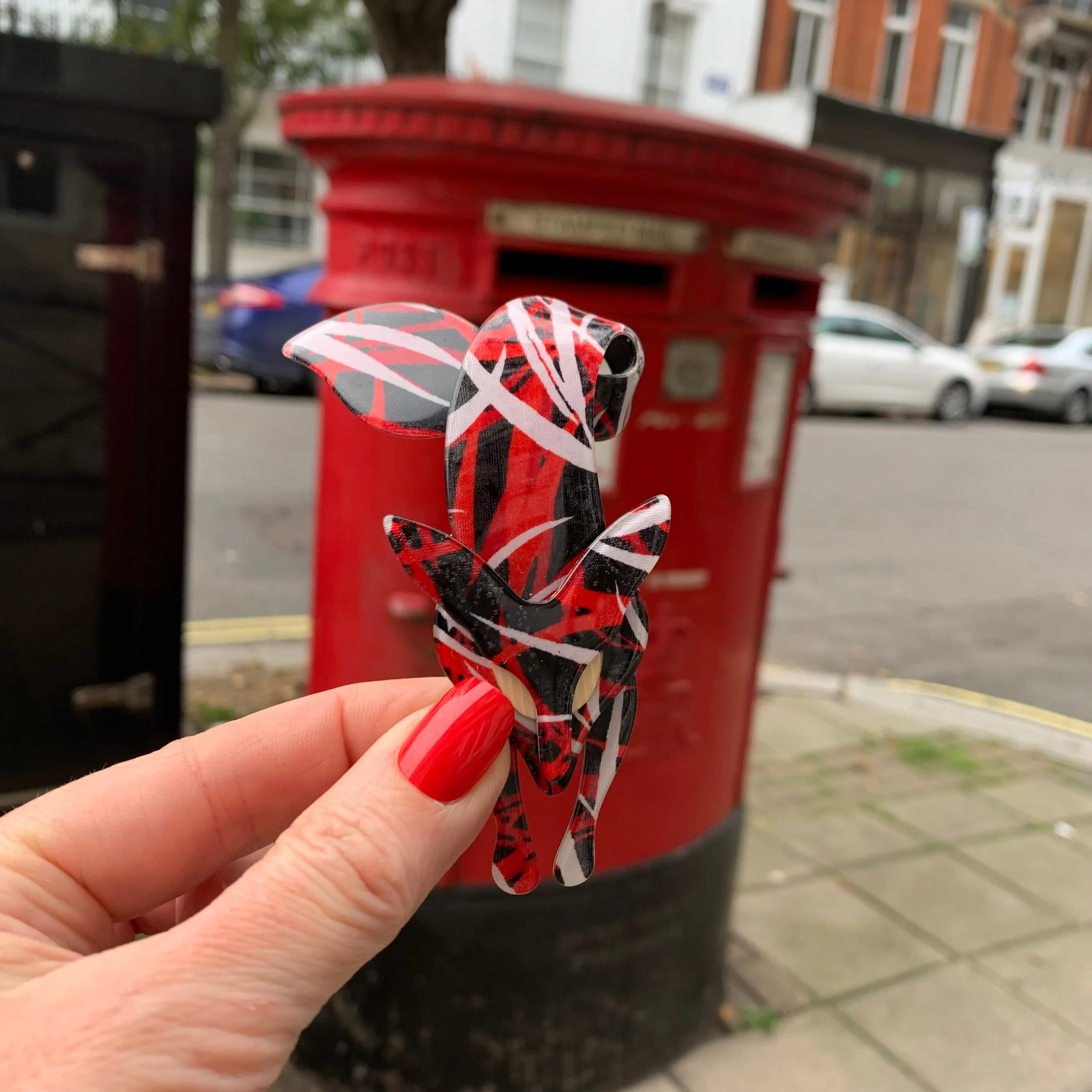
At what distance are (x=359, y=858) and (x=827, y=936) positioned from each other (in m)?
2.46

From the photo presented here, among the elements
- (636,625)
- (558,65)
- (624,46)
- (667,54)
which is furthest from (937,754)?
(667,54)

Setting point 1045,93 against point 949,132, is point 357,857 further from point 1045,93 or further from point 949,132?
point 1045,93

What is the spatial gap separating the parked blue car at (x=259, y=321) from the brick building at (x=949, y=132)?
11.3 meters

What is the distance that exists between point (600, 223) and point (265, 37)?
12.9 metres

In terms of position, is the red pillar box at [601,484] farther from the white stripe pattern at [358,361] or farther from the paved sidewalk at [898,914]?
the white stripe pattern at [358,361]

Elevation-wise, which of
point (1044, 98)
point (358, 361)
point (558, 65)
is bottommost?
point (358, 361)

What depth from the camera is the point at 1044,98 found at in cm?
2302

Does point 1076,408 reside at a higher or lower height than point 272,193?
lower

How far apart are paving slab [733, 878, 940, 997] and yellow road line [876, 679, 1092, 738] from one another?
1.73m

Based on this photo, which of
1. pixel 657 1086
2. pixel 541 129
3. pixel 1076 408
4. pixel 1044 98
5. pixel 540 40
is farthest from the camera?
pixel 1044 98

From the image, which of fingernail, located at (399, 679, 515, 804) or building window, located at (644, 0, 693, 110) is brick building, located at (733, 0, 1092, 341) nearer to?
building window, located at (644, 0, 693, 110)

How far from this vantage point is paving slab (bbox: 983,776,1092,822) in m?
3.75

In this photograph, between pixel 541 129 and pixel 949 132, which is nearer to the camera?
pixel 541 129

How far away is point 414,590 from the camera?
1.89 meters
